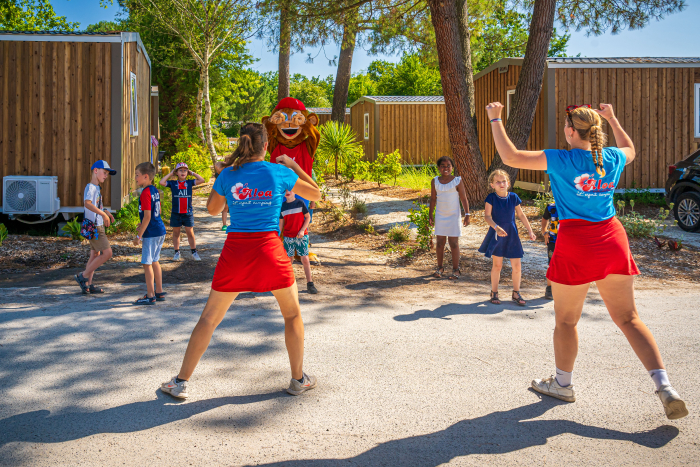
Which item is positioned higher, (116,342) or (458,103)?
(458,103)

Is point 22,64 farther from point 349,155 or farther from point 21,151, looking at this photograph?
point 349,155

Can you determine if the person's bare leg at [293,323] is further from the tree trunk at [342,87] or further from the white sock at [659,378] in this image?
the tree trunk at [342,87]

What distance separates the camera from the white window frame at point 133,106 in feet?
40.5

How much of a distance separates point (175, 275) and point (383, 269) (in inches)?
106

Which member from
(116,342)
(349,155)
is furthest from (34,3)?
(116,342)

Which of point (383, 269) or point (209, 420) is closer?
point (209, 420)

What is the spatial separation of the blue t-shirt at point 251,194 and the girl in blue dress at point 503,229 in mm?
3179

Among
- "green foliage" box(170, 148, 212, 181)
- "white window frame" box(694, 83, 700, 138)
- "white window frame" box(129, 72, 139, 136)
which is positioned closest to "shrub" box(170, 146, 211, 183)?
"green foliage" box(170, 148, 212, 181)

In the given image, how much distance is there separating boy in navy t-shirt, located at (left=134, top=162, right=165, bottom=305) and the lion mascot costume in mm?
1938

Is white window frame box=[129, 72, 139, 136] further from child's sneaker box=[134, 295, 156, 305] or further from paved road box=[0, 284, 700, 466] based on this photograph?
paved road box=[0, 284, 700, 466]

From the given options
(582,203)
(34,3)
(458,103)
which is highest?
(34,3)

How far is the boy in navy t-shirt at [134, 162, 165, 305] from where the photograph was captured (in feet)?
20.0

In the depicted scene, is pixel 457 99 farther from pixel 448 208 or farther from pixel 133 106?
pixel 133 106

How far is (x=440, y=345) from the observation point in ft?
16.0
